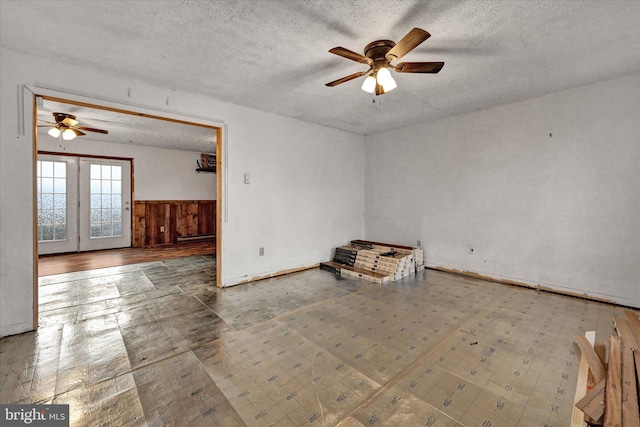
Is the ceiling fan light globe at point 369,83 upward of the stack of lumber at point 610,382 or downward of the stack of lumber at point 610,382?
upward

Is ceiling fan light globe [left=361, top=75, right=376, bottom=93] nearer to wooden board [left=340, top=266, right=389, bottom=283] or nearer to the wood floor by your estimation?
wooden board [left=340, top=266, right=389, bottom=283]

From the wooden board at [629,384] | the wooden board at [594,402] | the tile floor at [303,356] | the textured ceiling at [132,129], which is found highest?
the textured ceiling at [132,129]

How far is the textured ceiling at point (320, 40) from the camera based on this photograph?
212 cm

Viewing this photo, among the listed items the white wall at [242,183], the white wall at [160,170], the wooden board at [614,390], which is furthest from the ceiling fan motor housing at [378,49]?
the white wall at [160,170]

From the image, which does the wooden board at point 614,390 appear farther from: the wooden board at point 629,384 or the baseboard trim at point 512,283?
the baseboard trim at point 512,283

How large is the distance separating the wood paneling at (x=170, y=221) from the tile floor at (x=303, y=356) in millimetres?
3684

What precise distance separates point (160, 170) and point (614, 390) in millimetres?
8962

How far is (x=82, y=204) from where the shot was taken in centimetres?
666

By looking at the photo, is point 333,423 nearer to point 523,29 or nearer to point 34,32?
point 523,29

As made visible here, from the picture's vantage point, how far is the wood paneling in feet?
24.3

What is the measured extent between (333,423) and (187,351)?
4.73 feet

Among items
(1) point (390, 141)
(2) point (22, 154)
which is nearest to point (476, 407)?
(2) point (22, 154)

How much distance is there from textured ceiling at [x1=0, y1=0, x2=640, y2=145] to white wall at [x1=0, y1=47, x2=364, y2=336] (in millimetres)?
206

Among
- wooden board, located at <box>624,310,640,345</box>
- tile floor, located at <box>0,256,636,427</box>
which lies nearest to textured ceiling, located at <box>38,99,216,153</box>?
tile floor, located at <box>0,256,636,427</box>
